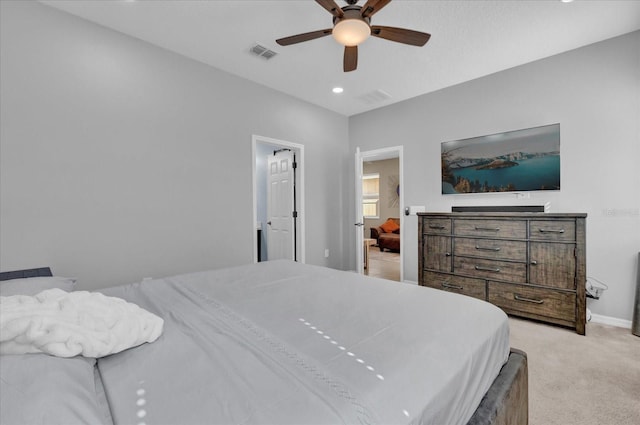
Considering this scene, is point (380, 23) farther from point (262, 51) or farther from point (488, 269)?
point (488, 269)

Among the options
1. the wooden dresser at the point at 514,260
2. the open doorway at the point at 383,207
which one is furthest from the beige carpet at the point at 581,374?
the open doorway at the point at 383,207

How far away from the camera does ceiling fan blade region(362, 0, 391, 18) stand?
1849 millimetres

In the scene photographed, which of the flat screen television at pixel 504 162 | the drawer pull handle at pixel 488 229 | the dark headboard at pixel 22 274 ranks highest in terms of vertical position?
the flat screen television at pixel 504 162

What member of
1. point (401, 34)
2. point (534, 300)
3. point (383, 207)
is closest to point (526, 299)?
point (534, 300)

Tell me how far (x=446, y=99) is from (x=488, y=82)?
1.72 feet

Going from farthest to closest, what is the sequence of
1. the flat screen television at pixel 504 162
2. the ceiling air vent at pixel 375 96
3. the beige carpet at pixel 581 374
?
the ceiling air vent at pixel 375 96, the flat screen television at pixel 504 162, the beige carpet at pixel 581 374

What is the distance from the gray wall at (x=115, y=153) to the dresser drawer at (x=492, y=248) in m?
2.56

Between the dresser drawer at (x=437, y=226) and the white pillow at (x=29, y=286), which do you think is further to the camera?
the dresser drawer at (x=437, y=226)

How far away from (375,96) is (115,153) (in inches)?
130

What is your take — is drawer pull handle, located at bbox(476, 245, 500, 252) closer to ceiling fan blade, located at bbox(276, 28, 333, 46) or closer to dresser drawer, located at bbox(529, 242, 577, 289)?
dresser drawer, located at bbox(529, 242, 577, 289)

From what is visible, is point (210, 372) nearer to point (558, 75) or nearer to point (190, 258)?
point (190, 258)

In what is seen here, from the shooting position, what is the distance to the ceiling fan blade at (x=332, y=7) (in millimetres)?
1868

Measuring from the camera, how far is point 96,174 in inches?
102

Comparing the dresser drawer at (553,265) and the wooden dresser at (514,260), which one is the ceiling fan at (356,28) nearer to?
the wooden dresser at (514,260)
